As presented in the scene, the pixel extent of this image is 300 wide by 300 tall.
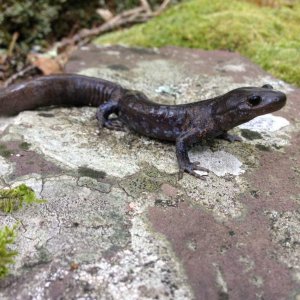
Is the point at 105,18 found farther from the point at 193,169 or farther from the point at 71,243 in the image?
the point at 71,243

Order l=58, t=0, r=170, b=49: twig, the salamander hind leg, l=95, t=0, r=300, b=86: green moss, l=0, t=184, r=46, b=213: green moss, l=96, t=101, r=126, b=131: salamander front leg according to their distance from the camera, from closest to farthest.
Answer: l=0, t=184, r=46, b=213: green moss → the salamander hind leg → l=96, t=101, r=126, b=131: salamander front leg → l=95, t=0, r=300, b=86: green moss → l=58, t=0, r=170, b=49: twig

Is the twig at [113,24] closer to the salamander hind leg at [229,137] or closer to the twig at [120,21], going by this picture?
the twig at [120,21]

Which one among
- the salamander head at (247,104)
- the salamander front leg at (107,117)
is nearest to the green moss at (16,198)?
the salamander front leg at (107,117)

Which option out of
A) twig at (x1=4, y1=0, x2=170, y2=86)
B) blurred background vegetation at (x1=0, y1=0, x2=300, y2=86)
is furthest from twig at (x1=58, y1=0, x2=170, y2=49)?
blurred background vegetation at (x1=0, y1=0, x2=300, y2=86)

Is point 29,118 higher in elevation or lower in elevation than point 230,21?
lower

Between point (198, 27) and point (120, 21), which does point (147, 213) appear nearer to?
point (198, 27)

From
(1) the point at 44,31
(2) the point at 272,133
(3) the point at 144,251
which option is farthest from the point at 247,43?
(3) the point at 144,251

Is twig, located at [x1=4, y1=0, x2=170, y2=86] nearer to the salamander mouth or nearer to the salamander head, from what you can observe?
the salamander head

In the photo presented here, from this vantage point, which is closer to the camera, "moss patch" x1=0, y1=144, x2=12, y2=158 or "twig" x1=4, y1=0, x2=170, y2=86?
"moss patch" x1=0, y1=144, x2=12, y2=158
